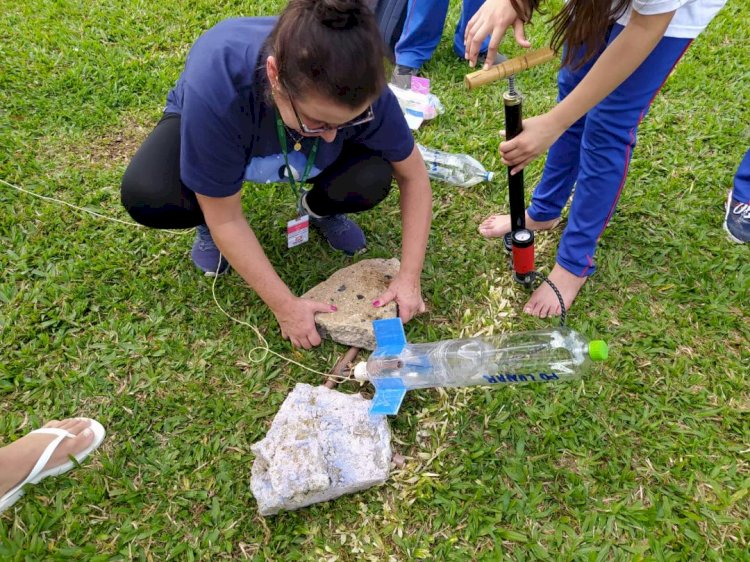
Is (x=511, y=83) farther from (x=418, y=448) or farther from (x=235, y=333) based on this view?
(x=235, y=333)

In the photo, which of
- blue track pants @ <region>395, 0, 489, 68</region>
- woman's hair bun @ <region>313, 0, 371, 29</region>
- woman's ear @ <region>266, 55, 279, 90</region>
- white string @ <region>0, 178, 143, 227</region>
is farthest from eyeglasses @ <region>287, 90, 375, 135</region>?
blue track pants @ <region>395, 0, 489, 68</region>

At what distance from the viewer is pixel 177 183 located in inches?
83.9

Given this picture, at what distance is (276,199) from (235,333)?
0.81m

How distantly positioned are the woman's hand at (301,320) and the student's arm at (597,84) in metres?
0.92

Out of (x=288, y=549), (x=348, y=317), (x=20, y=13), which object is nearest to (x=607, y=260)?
(x=348, y=317)

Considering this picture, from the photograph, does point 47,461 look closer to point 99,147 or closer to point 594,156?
point 99,147

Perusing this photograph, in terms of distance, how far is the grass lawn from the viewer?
1848 mm

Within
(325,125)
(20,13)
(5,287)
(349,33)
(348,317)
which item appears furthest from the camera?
(20,13)

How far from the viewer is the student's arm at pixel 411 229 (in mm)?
2176

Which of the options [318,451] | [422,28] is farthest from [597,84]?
[422,28]

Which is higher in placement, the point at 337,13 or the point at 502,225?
the point at 337,13

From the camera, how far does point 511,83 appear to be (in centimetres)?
183

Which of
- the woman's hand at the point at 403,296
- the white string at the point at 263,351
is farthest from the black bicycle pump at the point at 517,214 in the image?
the white string at the point at 263,351

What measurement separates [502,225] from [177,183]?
1464mm
